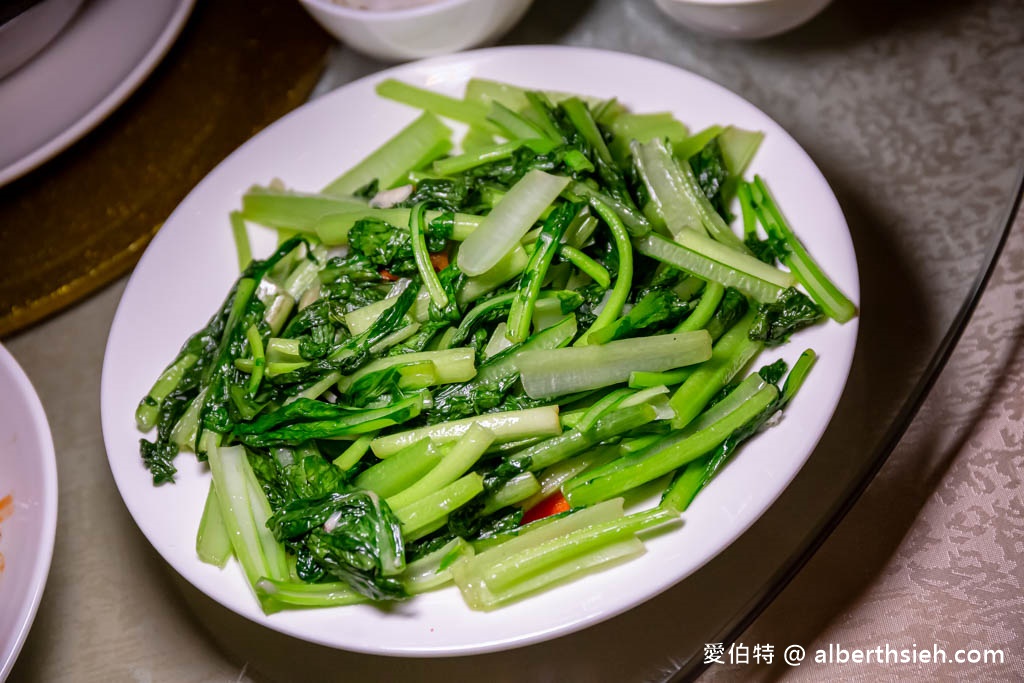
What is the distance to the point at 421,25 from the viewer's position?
2191 millimetres

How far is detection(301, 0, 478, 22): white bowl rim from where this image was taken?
2158 millimetres

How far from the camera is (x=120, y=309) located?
1.96 meters

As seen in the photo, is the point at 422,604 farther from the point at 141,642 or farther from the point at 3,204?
the point at 3,204

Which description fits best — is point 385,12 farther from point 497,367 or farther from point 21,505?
point 21,505

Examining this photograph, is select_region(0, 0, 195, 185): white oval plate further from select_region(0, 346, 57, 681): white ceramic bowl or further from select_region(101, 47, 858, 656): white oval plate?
select_region(0, 346, 57, 681): white ceramic bowl

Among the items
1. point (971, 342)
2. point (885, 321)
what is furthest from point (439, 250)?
point (971, 342)

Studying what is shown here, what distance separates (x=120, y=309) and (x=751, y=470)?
1.37 meters

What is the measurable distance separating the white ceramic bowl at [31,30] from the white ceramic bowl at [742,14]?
1492 millimetres

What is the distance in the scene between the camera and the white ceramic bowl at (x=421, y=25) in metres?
2.18

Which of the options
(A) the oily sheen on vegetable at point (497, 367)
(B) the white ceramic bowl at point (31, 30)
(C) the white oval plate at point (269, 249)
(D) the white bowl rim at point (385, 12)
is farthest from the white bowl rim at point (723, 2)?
(B) the white ceramic bowl at point (31, 30)

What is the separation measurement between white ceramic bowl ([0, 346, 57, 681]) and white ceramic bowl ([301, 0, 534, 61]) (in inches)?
44.0

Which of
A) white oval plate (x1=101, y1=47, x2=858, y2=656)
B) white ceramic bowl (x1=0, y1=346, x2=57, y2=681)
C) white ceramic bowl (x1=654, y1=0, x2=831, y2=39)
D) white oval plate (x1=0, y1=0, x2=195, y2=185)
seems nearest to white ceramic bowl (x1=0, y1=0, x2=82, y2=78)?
white oval plate (x1=0, y1=0, x2=195, y2=185)

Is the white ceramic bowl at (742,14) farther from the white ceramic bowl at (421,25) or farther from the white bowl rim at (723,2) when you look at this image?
the white ceramic bowl at (421,25)

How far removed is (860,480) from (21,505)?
63.9 inches
